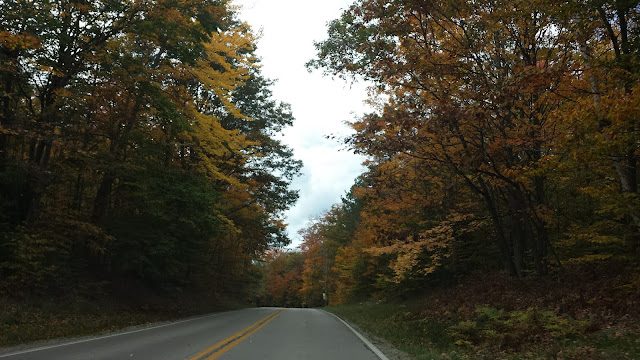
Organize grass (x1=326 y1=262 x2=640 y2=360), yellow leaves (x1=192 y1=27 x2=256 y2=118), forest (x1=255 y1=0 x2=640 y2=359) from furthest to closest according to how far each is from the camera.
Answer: yellow leaves (x1=192 y1=27 x2=256 y2=118) < forest (x1=255 y1=0 x2=640 y2=359) < grass (x1=326 y1=262 x2=640 y2=360)

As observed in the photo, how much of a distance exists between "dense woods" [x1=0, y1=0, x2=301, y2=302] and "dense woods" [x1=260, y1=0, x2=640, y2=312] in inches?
243

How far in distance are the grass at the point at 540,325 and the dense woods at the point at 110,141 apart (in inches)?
443

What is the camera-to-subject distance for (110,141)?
59.4ft

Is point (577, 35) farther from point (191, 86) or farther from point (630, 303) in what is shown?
point (191, 86)

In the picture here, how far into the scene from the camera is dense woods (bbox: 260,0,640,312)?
27.8 ft

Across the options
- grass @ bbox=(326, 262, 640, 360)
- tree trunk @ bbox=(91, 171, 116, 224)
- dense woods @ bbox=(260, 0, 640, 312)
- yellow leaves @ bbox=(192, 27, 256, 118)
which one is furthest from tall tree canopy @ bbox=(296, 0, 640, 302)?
tree trunk @ bbox=(91, 171, 116, 224)

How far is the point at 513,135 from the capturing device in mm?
12180

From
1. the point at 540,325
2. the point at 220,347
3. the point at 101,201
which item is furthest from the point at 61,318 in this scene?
the point at 540,325

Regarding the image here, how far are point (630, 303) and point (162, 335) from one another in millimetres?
11198

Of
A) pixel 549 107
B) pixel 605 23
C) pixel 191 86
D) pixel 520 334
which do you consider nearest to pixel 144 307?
pixel 191 86

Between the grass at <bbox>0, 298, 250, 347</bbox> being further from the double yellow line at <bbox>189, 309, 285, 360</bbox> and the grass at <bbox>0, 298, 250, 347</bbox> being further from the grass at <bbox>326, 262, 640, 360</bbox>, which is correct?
the grass at <bbox>326, 262, 640, 360</bbox>

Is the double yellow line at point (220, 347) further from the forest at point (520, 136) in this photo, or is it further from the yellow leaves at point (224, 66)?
the yellow leaves at point (224, 66)

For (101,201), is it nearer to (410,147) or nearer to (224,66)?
(224,66)

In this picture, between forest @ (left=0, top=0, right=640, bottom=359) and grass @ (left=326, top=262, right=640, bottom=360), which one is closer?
grass @ (left=326, top=262, right=640, bottom=360)
